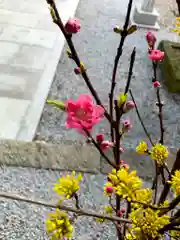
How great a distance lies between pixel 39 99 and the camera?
2070 mm

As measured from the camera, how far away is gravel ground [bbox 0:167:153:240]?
1270 mm

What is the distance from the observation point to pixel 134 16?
331cm

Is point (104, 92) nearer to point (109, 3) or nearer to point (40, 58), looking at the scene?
point (40, 58)

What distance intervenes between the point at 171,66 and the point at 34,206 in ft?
4.63

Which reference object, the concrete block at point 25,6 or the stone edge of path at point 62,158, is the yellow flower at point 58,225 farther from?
the concrete block at point 25,6

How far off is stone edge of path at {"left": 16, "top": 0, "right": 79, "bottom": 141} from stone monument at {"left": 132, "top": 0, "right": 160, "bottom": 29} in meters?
0.83

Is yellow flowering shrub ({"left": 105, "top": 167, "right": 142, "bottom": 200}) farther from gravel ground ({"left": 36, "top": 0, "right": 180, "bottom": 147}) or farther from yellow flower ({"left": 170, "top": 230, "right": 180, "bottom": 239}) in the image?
gravel ground ({"left": 36, "top": 0, "right": 180, "bottom": 147})

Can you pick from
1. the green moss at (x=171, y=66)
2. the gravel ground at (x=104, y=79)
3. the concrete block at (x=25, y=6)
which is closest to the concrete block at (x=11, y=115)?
the gravel ground at (x=104, y=79)

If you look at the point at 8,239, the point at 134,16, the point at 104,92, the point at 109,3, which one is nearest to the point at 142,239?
the point at 8,239

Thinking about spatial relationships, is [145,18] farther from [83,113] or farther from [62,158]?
[83,113]

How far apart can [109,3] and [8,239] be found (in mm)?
2957

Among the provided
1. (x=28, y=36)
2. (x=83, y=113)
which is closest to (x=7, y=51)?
(x=28, y=36)

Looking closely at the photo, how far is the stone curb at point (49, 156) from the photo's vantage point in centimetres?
155

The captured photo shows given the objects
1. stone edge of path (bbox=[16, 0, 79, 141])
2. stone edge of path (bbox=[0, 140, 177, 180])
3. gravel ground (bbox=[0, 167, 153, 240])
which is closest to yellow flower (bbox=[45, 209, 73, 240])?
gravel ground (bbox=[0, 167, 153, 240])
